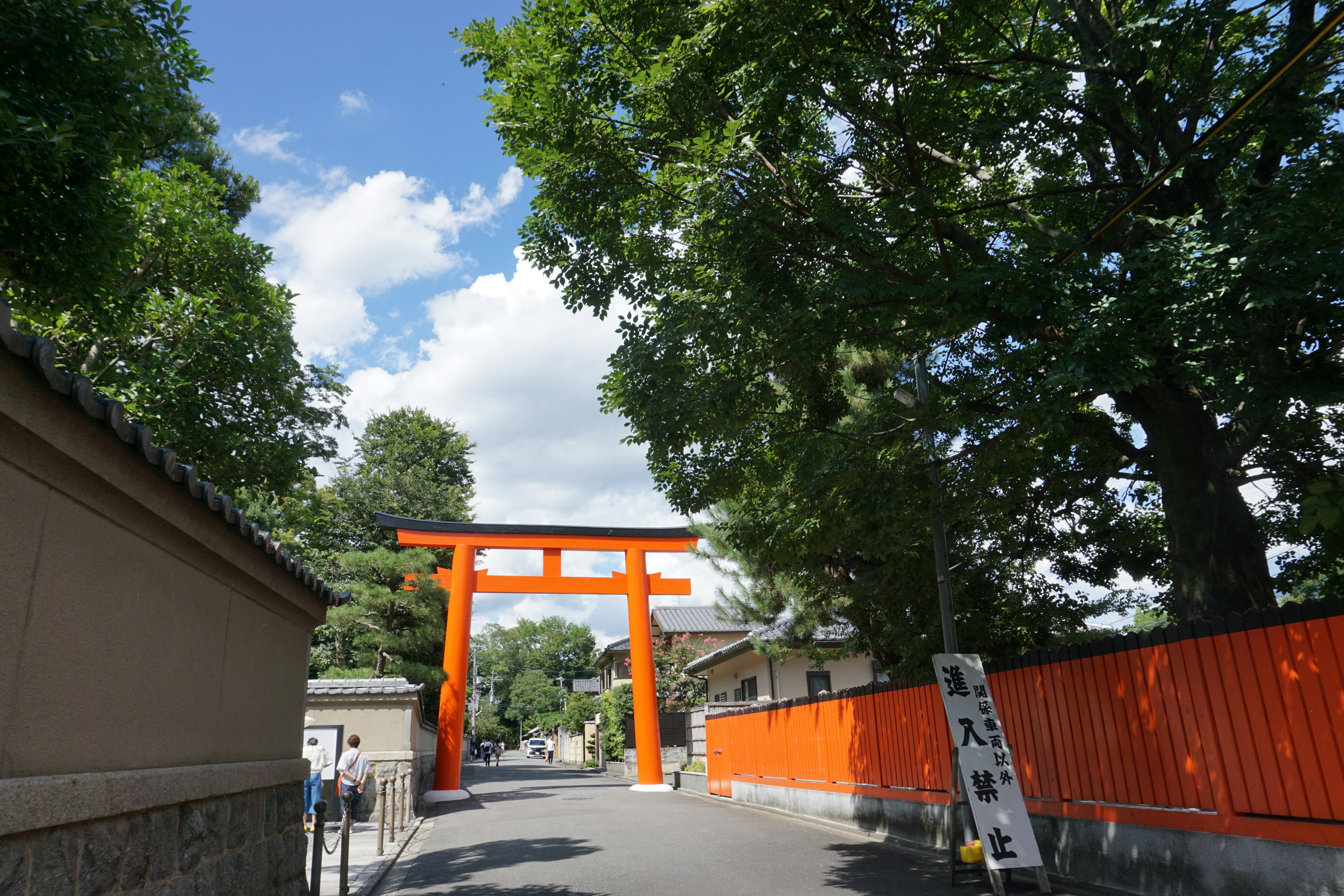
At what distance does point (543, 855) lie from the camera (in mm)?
10555

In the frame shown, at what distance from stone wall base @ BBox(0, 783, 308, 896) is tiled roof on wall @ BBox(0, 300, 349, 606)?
1.65 meters

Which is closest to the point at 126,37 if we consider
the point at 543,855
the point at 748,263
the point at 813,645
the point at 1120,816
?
the point at 748,263

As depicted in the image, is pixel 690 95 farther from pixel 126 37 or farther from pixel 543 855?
pixel 543 855

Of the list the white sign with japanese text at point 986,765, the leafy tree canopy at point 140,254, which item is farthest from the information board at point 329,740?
the white sign with japanese text at point 986,765

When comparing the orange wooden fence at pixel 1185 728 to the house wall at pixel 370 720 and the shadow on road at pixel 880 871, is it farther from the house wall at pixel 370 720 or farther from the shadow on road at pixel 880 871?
the house wall at pixel 370 720

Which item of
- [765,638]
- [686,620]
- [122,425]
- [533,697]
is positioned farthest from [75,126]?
[533,697]

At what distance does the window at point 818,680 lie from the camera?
22828 millimetres

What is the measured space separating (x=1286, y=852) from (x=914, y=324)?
5001 mm

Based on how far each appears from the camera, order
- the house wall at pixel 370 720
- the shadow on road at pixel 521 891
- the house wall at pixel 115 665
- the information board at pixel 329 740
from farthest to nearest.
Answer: the house wall at pixel 370 720 → the information board at pixel 329 740 → the shadow on road at pixel 521 891 → the house wall at pixel 115 665

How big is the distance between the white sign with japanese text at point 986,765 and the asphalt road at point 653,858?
462 mm

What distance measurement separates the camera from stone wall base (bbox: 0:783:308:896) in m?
3.18

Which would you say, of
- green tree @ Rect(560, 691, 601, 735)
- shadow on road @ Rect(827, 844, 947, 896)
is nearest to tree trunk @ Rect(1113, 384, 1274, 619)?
shadow on road @ Rect(827, 844, 947, 896)

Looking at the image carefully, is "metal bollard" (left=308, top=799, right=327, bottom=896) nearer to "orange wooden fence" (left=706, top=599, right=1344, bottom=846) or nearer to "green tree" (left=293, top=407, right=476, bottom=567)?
"orange wooden fence" (left=706, top=599, right=1344, bottom=846)

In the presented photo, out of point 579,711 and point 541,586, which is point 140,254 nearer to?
point 541,586
